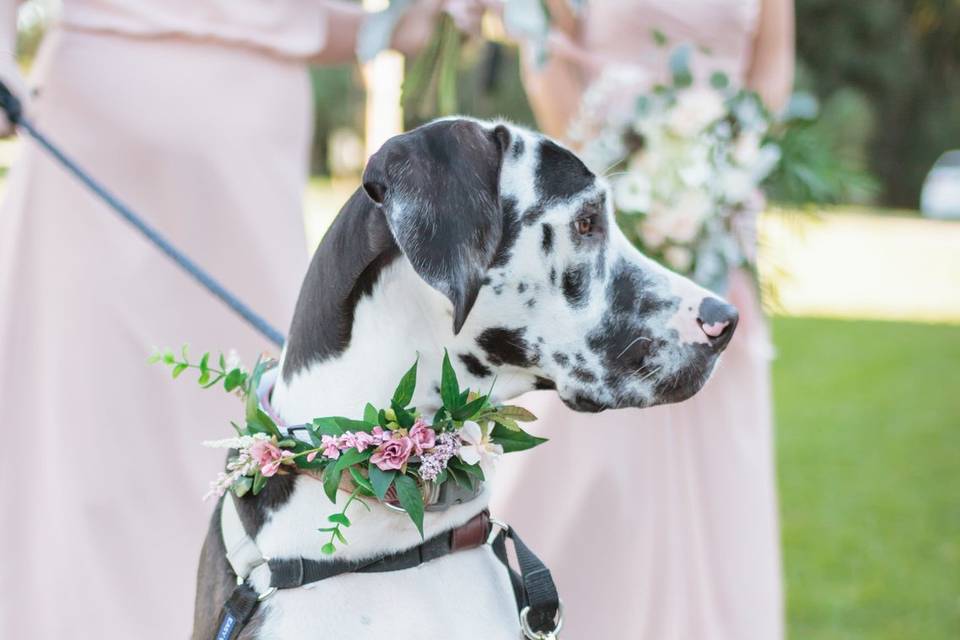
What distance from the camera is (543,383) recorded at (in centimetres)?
244

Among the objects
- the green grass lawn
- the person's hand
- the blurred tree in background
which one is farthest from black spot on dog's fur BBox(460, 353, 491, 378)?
the blurred tree in background

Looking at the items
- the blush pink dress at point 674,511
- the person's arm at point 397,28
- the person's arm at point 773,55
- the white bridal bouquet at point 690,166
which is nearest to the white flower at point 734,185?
the white bridal bouquet at point 690,166

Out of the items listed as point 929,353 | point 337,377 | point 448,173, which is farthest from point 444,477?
point 929,353

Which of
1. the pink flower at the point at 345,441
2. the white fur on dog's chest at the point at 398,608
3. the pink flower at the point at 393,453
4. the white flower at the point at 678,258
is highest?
the pink flower at the point at 345,441

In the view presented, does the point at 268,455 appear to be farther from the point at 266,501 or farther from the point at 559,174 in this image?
the point at 559,174

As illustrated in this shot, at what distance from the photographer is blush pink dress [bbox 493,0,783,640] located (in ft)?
13.8

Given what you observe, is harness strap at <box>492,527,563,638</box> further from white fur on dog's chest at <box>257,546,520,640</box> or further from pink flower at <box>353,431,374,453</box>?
pink flower at <box>353,431,374,453</box>

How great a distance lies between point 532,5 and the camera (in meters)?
3.78

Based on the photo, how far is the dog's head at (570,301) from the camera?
2295 millimetres

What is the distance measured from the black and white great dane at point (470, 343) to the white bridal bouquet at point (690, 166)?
1.43 m

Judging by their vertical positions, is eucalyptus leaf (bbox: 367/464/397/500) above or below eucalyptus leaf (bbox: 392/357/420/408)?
below

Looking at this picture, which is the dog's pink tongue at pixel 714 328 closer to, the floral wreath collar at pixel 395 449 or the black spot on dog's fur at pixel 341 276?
the floral wreath collar at pixel 395 449

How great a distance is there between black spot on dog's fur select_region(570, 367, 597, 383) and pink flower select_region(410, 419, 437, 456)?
310 millimetres

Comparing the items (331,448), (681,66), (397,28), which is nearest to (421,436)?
(331,448)
